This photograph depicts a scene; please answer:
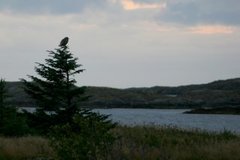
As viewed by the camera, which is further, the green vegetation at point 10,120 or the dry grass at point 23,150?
the green vegetation at point 10,120

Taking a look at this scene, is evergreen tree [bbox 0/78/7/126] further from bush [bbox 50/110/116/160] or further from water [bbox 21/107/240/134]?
bush [bbox 50/110/116/160]

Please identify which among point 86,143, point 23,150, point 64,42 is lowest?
point 23,150

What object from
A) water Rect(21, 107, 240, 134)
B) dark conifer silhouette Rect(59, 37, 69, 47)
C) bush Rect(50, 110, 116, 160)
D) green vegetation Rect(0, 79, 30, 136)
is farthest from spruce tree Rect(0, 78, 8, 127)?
bush Rect(50, 110, 116, 160)

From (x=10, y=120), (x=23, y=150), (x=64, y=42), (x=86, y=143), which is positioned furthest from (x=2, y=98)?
(x=86, y=143)

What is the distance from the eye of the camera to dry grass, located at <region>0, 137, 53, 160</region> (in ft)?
55.3

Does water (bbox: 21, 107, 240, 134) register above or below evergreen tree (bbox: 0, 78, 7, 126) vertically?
below

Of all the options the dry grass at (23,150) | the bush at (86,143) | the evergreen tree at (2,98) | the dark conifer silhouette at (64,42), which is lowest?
the dry grass at (23,150)

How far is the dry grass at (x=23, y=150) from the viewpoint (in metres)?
16.9

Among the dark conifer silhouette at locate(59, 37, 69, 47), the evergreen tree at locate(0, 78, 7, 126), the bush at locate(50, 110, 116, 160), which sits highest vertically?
the dark conifer silhouette at locate(59, 37, 69, 47)

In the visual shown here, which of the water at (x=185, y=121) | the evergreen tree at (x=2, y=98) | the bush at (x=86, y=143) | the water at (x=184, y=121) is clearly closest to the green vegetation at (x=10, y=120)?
the evergreen tree at (x=2, y=98)

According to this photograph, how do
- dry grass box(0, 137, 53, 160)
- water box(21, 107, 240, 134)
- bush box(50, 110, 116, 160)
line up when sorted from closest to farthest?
bush box(50, 110, 116, 160) < dry grass box(0, 137, 53, 160) < water box(21, 107, 240, 134)

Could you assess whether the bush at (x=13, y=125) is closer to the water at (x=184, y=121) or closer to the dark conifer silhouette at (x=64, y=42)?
→ the dark conifer silhouette at (x=64, y=42)

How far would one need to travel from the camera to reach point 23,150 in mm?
17406

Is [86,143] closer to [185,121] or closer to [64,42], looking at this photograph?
[64,42]
